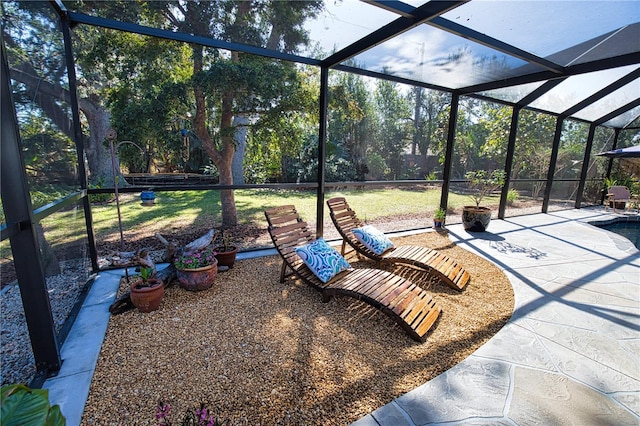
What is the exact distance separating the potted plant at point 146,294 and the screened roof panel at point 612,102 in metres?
8.86

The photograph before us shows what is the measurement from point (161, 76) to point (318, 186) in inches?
115

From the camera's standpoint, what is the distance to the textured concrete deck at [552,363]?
1709 millimetres

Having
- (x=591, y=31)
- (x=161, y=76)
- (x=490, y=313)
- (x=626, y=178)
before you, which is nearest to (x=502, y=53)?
(x=591, y=31)

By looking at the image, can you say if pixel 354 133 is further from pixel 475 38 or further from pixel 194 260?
pixel 194 260

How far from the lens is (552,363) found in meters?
2.16

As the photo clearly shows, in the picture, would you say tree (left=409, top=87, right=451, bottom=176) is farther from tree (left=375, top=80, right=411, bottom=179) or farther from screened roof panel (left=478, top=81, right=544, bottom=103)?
screened roof panel (left=478, top=81, right=544, bottom=103)

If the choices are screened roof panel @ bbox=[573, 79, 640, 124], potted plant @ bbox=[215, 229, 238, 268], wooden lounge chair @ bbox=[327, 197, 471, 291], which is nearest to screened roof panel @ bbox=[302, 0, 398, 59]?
wooden lounge chair @ bbox=[327, 197, 471, 291]

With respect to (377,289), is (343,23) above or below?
Result: above

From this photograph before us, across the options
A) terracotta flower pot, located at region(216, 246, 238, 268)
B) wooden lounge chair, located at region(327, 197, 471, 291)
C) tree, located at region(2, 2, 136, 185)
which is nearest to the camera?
tree, located at region(2, 2, 136, 185)

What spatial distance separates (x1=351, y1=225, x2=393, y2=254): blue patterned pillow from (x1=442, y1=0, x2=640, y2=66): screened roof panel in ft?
8.80

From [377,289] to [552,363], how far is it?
1430 millimetres

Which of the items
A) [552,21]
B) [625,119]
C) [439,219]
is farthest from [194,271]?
[625,119]

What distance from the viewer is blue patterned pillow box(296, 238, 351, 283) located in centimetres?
312

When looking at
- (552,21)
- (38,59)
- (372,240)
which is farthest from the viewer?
(372,240)
